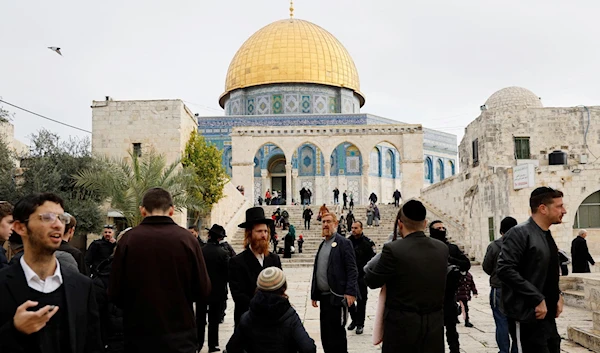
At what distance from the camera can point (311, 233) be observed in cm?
1958

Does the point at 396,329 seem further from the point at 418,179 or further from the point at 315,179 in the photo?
the point at 315,179

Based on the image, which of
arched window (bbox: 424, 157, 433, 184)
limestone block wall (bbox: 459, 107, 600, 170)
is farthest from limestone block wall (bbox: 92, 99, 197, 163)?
arched window (bbox: 424, 157, 433, 184)

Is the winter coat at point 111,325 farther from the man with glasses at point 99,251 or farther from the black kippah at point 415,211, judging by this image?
the man with glasses at point 99,251

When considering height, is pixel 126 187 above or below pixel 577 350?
above

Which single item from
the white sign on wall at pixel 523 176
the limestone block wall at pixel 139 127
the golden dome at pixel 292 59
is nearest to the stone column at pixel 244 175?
the golden dome at pixel 292 59

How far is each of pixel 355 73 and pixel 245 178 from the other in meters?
15.2

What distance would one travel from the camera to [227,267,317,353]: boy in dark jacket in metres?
2.99

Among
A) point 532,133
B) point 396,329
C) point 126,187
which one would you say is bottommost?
point 396,329

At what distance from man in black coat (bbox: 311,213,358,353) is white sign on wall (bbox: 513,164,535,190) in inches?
409

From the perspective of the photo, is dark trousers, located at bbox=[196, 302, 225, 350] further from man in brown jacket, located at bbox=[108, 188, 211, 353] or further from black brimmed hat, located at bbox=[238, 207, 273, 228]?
man in brown jacket, located at bbox=[108, 188, 211, 353]

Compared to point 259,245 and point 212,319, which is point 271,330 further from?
point 212,319

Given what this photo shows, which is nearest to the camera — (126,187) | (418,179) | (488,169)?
(126,187)

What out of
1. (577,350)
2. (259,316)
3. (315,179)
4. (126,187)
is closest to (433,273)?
(259,316)

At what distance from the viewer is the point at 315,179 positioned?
32.4 m
